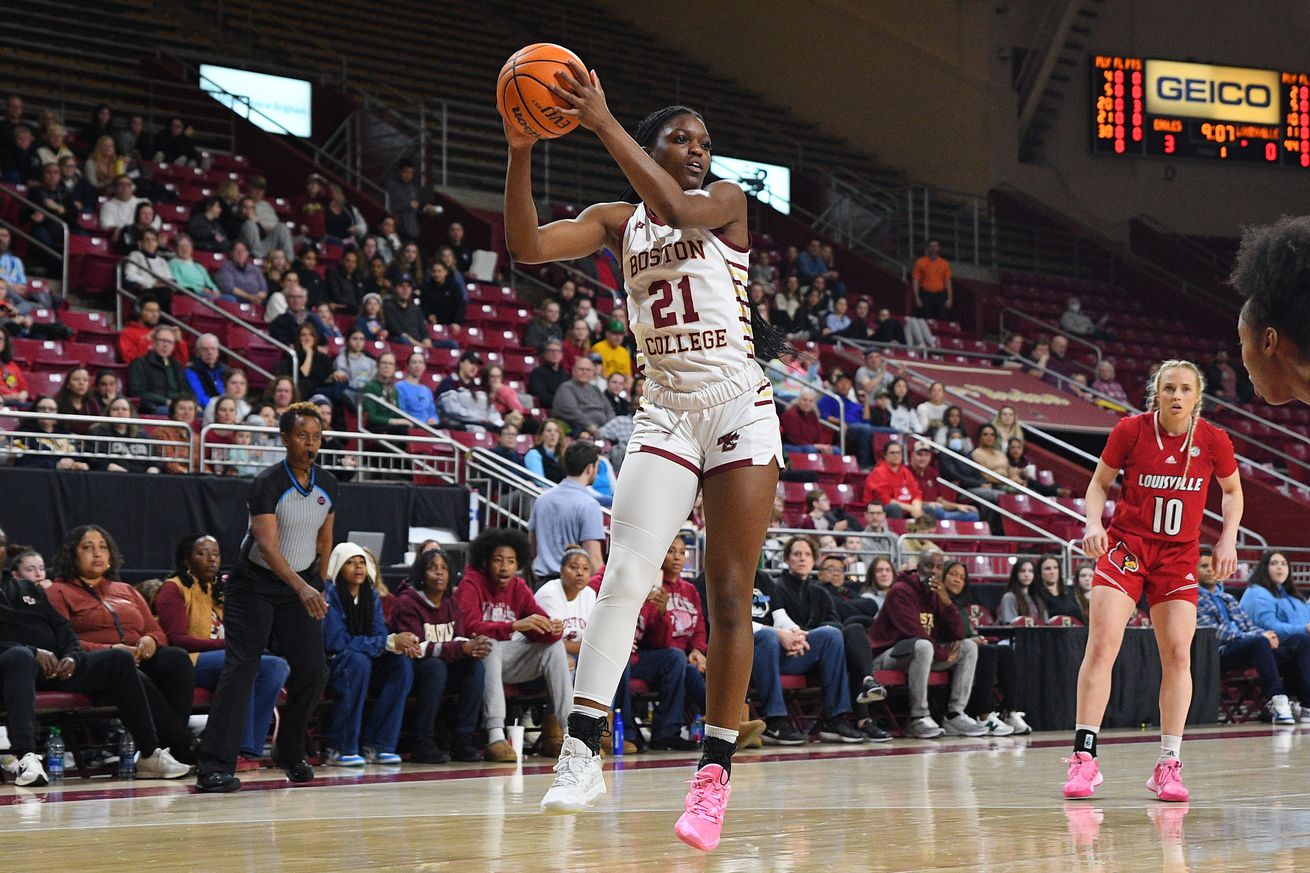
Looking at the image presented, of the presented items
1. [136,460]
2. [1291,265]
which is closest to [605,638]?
[1291,265]

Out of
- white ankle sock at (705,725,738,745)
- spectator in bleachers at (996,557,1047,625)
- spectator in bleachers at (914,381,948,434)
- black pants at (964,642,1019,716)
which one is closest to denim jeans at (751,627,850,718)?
black pants at (964,642,1019,716)

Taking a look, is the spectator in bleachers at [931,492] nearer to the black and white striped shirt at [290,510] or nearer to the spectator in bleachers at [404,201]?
the spectator in bleachers at [404,201]

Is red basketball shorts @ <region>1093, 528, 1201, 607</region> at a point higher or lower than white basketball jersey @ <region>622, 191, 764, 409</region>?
lower

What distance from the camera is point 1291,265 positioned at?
2555mm

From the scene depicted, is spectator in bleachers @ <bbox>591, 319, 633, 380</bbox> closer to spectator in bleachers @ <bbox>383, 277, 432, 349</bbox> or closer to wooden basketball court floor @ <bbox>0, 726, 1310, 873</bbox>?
spectator in bleachers @ <bbox>383, 277, 432, 349</bbox>

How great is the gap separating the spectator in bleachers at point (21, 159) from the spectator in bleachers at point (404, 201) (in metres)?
4.24

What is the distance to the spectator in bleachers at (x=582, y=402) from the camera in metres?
14.4

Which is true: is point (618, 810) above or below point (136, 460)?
below

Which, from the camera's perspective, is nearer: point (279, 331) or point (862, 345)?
point (279, 331)

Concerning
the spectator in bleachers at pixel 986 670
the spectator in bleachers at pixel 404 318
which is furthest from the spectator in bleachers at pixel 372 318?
the spectator in bleachers at pixel 986 670

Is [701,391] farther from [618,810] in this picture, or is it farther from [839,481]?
[839,481]

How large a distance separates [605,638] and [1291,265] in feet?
7.74

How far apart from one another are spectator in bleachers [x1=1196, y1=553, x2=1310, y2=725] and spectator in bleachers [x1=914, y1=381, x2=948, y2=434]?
15.3 ft

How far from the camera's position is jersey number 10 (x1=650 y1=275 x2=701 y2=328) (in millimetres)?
4488
